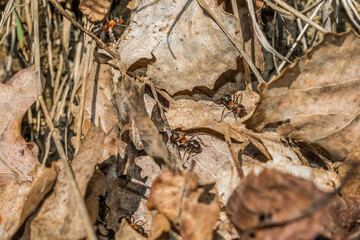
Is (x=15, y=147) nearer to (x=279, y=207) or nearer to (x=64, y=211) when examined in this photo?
(x=64, y=211)

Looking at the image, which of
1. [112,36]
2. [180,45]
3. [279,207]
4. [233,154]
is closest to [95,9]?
[112,36]

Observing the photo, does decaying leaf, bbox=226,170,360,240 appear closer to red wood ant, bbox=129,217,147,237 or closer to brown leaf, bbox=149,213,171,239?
brown leaf, bbox=149,213,171,239

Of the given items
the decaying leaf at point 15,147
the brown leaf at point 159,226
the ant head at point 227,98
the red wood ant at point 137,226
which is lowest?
the red wood ant at point 137,226

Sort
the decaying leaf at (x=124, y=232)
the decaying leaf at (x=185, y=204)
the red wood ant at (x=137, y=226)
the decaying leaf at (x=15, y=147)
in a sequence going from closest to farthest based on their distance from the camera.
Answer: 1. the decaying leaf at (x=185, y=204)
2. the decaying leaf at (x=124, y=232)
3. the red wood ant at (x=137, y=226)
4. the decaying leaf at (x=15, y=147)

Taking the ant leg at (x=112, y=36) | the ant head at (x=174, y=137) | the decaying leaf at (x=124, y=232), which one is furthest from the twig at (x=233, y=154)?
the ant leg at (x=112, y=36)

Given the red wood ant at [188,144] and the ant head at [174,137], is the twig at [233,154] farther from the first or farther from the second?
the ant head at [174,137]

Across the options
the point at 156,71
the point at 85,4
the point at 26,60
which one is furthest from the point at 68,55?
the point at 156,71

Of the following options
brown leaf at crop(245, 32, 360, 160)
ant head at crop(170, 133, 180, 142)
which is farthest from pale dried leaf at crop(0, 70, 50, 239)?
brown leaf at crop(245, 32, 360, 160)
